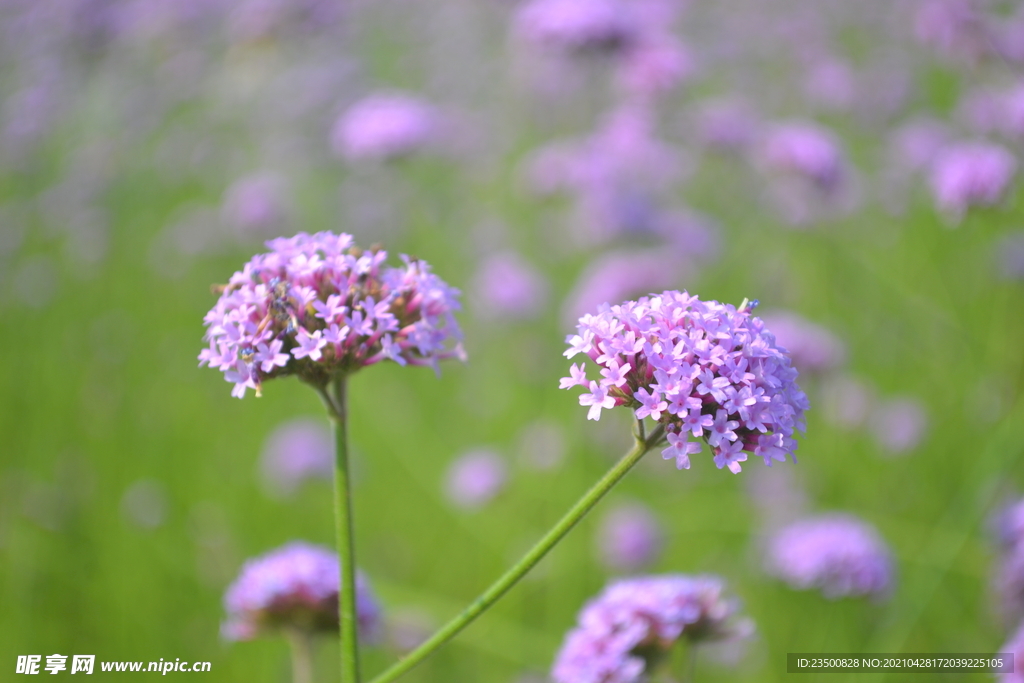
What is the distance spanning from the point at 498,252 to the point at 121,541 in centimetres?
350

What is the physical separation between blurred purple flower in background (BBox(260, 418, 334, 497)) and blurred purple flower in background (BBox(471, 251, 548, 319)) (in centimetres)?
144

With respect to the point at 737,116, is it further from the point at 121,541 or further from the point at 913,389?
the point at 121,541

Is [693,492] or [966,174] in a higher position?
[966,174]

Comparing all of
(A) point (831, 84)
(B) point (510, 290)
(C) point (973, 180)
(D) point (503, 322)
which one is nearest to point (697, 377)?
(C) point (973, 180)

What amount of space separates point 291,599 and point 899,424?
12.7 ft

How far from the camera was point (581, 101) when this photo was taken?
5.36 m

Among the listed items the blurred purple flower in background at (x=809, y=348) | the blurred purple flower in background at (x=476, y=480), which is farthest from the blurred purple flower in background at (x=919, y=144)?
the blurred purple flower in background at (x=476, y=480)

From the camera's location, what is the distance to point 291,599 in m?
2.16

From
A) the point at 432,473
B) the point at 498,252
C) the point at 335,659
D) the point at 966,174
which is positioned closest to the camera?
the point at 966,174

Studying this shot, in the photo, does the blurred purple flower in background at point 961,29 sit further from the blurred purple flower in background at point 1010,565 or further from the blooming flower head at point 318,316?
the blooming flower head at point 318,316

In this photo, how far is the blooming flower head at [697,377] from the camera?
1.33m

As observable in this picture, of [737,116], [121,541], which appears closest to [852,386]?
[737,116]

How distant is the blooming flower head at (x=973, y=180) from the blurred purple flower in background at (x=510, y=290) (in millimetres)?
2598

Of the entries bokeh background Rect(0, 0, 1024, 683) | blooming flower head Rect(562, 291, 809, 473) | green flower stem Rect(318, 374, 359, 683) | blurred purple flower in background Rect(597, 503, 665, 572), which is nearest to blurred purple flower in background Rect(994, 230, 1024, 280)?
bokeh background Rect(0, 0, 1024, 683)
